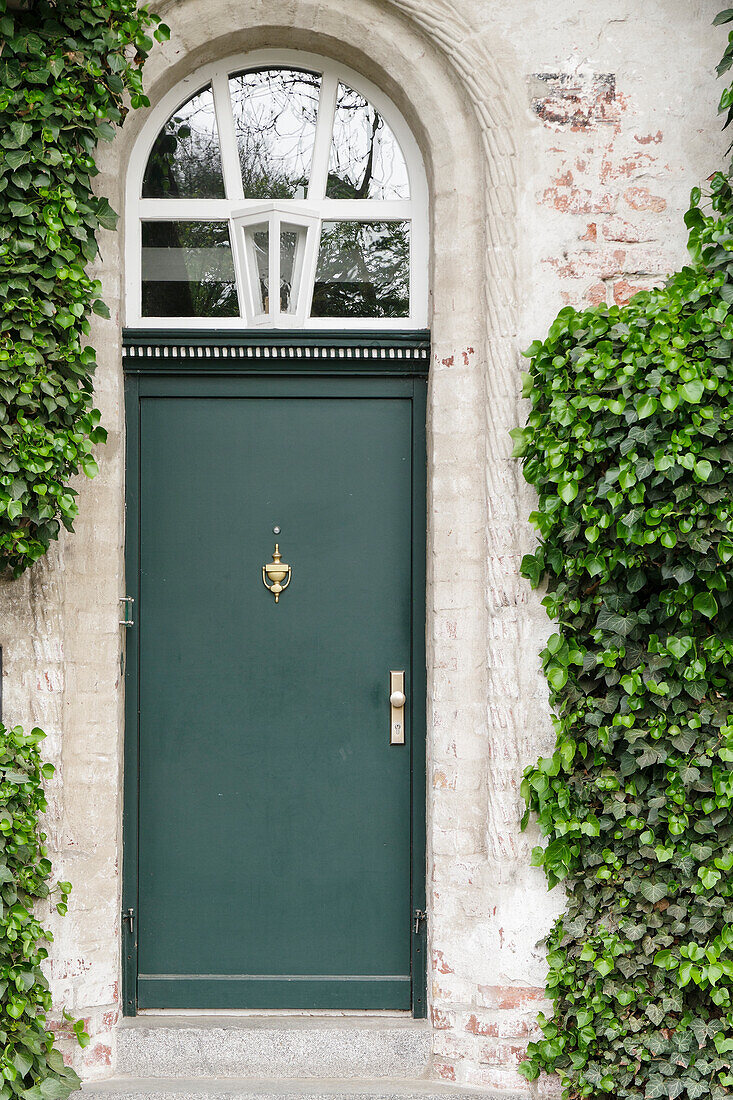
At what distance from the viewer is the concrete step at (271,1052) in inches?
132

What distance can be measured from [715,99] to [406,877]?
3283 millimetres

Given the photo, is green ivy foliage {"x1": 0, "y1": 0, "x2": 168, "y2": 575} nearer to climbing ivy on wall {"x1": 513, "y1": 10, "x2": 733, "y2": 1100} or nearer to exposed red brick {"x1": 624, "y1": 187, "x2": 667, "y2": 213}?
climbing ivy on wall {"x1": 513, "y1": 10, "x2": 733, "y2": 1100}

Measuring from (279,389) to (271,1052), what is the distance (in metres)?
2.62

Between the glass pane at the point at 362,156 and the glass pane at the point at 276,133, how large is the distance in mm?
112

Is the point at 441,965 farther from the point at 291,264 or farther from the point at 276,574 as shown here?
the point at 291,264

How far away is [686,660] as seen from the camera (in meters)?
3.04

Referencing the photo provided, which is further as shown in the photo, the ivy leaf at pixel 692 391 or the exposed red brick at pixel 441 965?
the exposed red brick at pixel 441 965

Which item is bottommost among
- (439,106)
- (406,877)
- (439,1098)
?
(439,1098)

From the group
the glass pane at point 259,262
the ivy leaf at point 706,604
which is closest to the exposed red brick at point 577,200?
the glass pane at point 259,262

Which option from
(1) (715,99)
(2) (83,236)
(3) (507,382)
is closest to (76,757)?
(2) (83,236)

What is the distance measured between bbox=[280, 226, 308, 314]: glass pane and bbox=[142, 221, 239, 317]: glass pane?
0.22 metres

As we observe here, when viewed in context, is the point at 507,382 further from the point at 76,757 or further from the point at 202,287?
the point at 76,757

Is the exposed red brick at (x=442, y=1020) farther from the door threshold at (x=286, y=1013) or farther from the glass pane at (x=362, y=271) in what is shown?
the glass pane at (x=362, y=271)

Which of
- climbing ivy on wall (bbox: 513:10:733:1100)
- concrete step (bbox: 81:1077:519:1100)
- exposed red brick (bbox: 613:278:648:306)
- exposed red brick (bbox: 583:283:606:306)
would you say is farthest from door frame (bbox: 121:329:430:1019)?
exposed red brick (bbox: 613:278:648:306)
